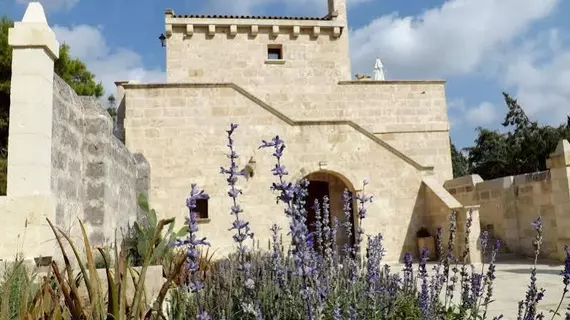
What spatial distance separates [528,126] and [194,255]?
29.6 metres

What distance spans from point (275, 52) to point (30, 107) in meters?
11.7

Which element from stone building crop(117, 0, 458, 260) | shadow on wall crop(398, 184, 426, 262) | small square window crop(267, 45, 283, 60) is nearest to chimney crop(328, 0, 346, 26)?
small square window crop(267, 45, 283, 60)

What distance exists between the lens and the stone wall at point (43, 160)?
4.10 m

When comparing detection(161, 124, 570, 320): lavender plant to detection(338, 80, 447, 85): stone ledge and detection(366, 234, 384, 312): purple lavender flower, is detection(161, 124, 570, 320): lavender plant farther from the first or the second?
detection(338, 80, 447, 85): stone ledge

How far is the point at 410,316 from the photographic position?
3043mm

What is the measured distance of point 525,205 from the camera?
422 inches

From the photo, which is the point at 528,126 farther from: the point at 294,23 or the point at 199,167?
the point at 199,167

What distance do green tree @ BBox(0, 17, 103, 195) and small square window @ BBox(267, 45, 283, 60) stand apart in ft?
25.1

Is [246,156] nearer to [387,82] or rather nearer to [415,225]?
[415,225]

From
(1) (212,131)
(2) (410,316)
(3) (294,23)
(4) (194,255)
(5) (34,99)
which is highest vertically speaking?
(3) (294,23)

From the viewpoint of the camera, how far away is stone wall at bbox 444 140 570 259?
955 centimetres

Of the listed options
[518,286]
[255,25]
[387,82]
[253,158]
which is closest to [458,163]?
[387,82]

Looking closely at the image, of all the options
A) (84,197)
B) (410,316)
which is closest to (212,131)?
(84,197)

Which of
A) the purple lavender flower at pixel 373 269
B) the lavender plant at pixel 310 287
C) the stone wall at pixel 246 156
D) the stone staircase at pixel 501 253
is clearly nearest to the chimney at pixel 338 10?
the stone wall at pixel 246 156
